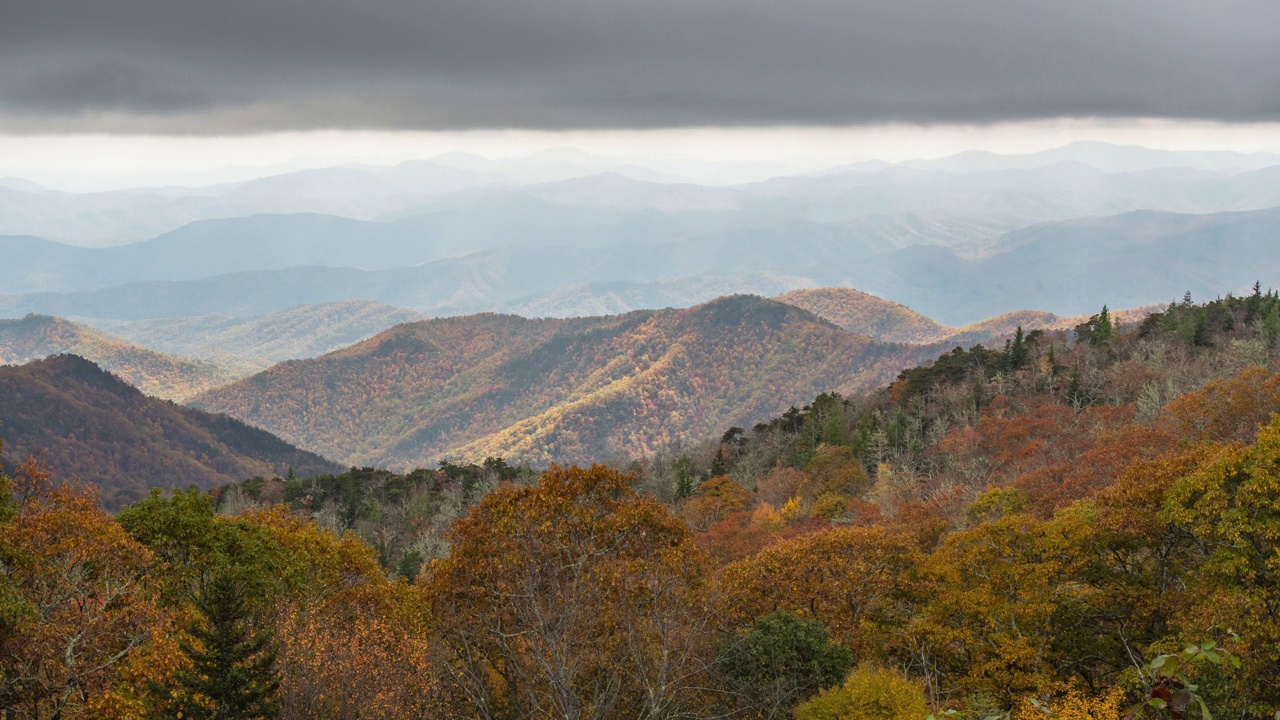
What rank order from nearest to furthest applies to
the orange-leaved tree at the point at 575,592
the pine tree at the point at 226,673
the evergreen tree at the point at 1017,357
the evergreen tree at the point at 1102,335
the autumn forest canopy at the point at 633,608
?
the pine tree at the point at 226,673 → the autumn forest canopy at the point at 633,608 → the orange-leaved tree at the point at 575,592 → the evergreen tree at the point at 1102,335 → the evergreen tree at the point at 1017,357

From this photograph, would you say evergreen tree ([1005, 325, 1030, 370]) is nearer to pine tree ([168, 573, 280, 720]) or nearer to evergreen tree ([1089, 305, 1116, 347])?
evergreen tree ([1089, 305, 1116, 347])

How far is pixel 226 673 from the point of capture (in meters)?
22.0

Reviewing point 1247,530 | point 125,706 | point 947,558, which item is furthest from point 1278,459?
point 125,706

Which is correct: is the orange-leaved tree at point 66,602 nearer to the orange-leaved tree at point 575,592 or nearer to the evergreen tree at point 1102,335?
the orange-leaved tree at point 575,592

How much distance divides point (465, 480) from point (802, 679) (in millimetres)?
90591

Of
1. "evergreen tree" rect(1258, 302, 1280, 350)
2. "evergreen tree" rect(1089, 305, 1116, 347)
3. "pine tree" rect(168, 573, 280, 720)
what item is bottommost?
"evergreen tree" rect(1089, 305, 1116, 347)

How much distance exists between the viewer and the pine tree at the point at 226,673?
21.8m

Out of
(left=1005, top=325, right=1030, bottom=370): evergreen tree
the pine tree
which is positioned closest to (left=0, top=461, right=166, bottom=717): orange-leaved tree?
the pine tree

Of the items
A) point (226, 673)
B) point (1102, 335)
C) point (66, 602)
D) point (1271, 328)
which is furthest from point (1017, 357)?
point (66, 602)

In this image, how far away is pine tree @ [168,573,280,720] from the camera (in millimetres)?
21750

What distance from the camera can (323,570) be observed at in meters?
36.6

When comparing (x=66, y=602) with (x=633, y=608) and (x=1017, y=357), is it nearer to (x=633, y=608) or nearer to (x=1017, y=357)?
(x=633, y=608)

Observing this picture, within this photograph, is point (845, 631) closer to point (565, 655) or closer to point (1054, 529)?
point (1054, 529)

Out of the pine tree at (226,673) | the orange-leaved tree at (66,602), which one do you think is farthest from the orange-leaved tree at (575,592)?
the orange-leaved tree at (66,602)
